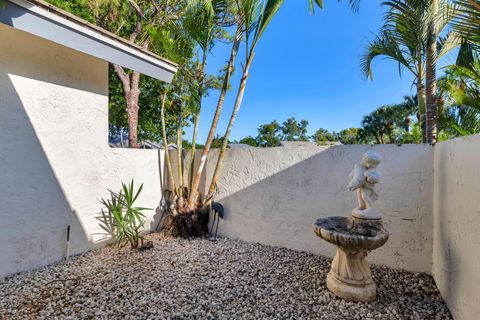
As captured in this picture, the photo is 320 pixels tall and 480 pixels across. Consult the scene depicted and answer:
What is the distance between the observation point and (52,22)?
2.87m

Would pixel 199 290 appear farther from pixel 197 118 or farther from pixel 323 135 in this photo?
pixel 323 135

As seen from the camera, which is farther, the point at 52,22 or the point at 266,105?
the point at 266,105

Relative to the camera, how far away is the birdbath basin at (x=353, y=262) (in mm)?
2500

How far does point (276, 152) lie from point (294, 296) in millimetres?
2289

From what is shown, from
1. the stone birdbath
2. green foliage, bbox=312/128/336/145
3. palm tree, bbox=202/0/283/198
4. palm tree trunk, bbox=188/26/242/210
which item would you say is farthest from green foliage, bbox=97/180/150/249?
green foliage, bbox=312/128/336/145

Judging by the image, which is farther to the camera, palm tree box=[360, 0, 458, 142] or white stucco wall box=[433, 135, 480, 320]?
palm tree box=[360, 0, 458, 142]

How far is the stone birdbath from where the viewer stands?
97.3 inches

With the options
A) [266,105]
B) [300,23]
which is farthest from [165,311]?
[266,105]

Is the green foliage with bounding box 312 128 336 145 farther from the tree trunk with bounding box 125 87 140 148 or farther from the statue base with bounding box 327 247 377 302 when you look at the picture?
the statue base with bounding box 327 247 377 302

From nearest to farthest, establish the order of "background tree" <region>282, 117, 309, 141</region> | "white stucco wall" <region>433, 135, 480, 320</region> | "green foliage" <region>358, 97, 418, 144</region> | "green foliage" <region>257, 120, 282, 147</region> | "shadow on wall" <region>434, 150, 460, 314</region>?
1. "white stucco wall" <region>433, 135, 480, 320</region>
2. "shadow on wall" <region>434, 150, 460, 314</region>
3. "green foliage" <region>358, 97, 418, 144</region>
4. "green foliage" <region>257, 120, 282, 147</region>
5. "background tree" <region>282, 117, 309, 141</region>

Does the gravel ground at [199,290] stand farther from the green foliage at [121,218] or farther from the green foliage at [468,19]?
the green foliage at [468,19]

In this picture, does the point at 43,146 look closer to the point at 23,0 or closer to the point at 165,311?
the point at 23,0

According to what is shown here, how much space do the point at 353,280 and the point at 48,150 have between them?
4202mm

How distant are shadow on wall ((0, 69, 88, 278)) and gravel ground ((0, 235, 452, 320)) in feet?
0.84
